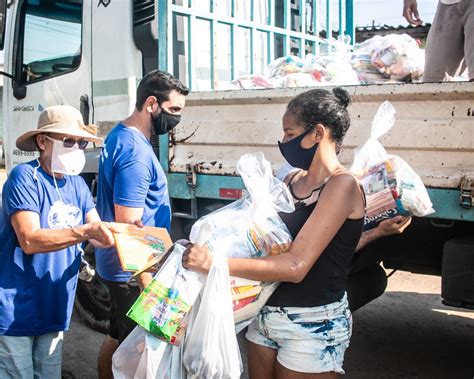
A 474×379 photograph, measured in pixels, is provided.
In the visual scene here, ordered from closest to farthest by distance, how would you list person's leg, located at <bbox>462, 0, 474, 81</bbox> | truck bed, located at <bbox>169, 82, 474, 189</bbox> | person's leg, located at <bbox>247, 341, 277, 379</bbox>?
person's leg, located at <bbox>247, 341, 277, 379</bbox>
truck bed, located at <bbox>169, 82, 474, 189</bbox>
person's leg, located at <bbox>462, 0, 474, 81</bbox>

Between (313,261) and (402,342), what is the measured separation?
2662 millimetres

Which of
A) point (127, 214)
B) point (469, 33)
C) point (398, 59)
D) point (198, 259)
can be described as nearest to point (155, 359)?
point (198, 259)

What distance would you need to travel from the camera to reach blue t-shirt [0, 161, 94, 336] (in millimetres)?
2051

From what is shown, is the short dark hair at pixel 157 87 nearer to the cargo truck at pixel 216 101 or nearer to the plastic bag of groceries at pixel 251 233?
the cargo truck at pixel 216 101

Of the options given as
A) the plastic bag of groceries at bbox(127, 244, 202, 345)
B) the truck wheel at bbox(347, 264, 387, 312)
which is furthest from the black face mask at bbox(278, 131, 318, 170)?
the truck wheel at bbox(347, 264, 387, 312)

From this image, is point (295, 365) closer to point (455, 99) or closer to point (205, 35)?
point (455, 99)

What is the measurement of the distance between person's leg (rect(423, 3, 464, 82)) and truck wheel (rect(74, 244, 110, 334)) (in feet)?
8.09

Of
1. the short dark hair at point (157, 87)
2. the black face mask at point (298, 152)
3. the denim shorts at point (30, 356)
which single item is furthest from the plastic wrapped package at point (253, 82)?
the denim shorts at point (30, 356)

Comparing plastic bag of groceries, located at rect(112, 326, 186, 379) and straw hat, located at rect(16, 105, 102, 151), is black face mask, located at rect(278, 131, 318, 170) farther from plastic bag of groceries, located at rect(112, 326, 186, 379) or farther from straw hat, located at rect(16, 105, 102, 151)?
straw hat, located at rect(16, 105, 102, 151)

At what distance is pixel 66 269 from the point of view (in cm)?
221

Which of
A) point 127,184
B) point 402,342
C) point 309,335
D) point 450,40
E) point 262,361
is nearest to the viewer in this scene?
point 309,335

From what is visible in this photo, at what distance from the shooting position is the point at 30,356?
2145 millimetres

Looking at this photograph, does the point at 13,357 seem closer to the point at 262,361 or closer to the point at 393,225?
the point at 262,361

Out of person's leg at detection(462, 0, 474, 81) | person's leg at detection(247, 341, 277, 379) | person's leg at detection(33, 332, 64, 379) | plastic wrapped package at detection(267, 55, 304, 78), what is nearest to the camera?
person's leg at detection(247, 341, 277, 379)
